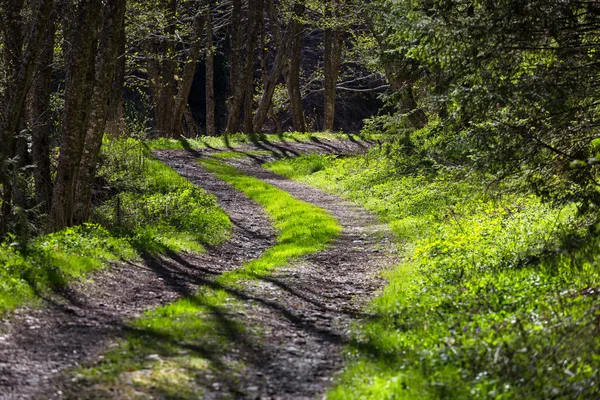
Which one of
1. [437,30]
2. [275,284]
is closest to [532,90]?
[437,30]

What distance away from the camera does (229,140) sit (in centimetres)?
3372

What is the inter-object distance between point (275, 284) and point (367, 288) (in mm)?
1403

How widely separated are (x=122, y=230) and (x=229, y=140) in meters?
20.7

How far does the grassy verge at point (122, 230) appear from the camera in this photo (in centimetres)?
902

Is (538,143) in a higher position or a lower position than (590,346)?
higher

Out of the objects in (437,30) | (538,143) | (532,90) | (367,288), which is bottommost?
(367,288)

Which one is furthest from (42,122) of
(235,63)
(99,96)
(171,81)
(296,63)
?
(296,63)

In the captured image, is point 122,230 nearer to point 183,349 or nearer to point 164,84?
point 183,349

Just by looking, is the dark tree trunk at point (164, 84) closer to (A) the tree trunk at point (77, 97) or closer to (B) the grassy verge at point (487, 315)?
(A) the tree trunk at point (77, 97)

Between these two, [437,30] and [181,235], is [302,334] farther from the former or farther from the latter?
[181,235]

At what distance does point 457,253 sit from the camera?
1064cm

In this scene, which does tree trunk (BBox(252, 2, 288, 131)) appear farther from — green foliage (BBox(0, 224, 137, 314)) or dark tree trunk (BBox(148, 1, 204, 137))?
green foliage (BBox(0, 224, 137, 314))

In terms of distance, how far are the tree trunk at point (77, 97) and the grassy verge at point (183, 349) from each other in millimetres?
3739

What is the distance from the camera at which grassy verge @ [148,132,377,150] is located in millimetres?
30625
